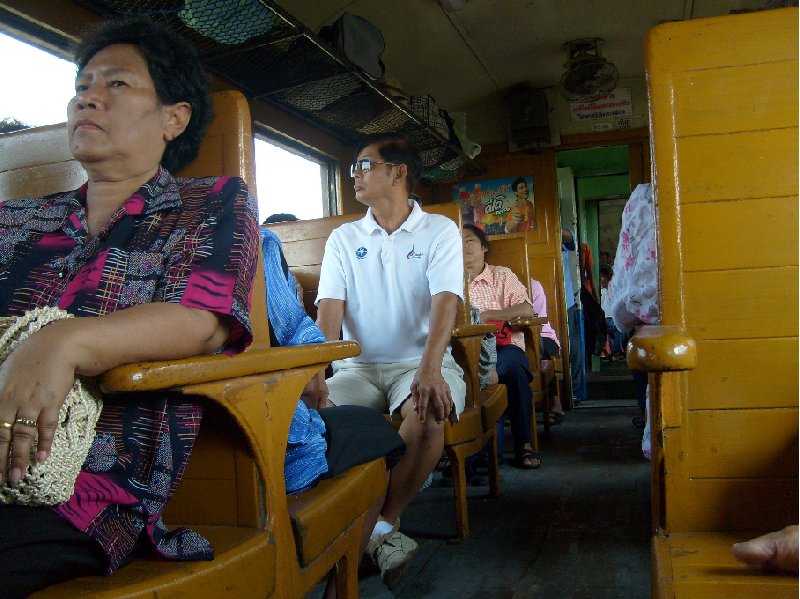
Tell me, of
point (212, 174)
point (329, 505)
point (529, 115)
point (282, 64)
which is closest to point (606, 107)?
point (529, 115)

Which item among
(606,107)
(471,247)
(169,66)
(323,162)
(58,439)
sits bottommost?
(58,439)

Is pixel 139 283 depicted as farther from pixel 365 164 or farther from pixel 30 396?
pixel 365 164

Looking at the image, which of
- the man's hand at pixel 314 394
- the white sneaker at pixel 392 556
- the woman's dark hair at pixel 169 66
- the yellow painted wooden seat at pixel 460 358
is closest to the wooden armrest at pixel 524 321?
the yellow painted wooden seat at pixel 460 358

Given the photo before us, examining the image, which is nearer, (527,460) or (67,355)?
(67,355)

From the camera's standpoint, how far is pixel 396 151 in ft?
8.95

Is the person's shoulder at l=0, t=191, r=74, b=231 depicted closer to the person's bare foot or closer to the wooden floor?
the person's bare foot

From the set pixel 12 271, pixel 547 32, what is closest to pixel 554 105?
pixel 547 32

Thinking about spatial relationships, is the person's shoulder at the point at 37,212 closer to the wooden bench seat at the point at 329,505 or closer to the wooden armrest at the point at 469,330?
the wooden bench seat at the point at 329,505

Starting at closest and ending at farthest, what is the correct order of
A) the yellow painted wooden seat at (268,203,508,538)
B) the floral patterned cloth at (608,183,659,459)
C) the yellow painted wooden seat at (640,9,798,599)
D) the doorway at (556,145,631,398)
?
the yellow painted wooden seat at (640,9,798,599) < the floral patterned cloth at (608,183,659,459) < the yellow painted wooden seat at (268,203,508,538) < the doorway at (556,145,631,398)

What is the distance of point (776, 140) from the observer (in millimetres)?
1212

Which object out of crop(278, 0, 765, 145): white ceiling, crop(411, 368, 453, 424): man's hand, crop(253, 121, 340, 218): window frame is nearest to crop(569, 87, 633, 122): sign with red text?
crop(278, 0, 765, 145): white ceiling

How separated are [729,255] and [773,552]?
0.52 m

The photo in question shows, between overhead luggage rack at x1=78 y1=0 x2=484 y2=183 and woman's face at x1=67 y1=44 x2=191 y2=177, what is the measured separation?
1.60m

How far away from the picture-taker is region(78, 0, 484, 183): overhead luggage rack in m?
2.78
